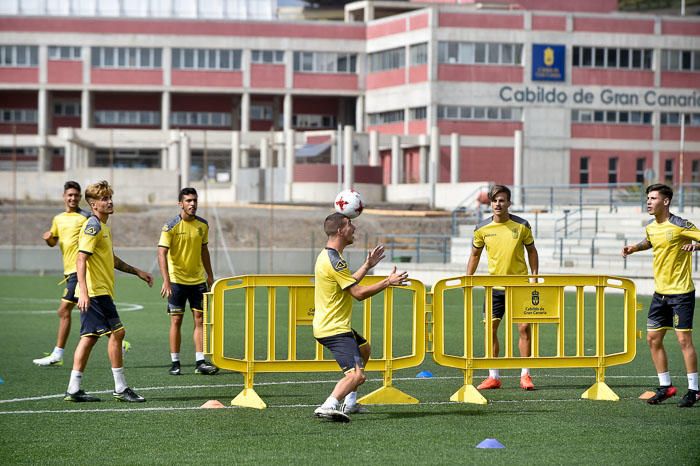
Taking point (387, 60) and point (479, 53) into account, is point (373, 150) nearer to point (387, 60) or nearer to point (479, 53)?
point (479, 53)

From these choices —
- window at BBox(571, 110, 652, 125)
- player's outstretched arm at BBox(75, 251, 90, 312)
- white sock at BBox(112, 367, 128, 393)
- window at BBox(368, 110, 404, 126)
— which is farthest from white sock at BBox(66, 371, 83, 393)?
window at BBox(368, 110, 404, 126)

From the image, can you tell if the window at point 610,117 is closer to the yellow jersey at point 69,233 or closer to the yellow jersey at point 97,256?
the yellow jersey at point 69,233

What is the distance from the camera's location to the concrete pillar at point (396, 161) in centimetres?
6921

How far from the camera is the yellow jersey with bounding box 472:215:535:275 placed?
40.3 feet

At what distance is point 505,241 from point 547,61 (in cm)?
6294

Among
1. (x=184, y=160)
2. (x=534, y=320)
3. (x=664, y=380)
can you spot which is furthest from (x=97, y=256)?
(x=184, y=160)

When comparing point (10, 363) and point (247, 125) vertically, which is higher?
point (247, 125)

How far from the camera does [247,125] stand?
79.1m

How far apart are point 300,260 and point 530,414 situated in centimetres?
2772

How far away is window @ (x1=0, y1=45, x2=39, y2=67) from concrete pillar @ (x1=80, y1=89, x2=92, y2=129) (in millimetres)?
3527

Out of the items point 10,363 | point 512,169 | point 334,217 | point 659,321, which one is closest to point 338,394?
point 334,217

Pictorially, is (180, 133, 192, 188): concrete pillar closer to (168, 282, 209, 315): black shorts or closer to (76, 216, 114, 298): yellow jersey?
(168, 282, 209, 315): black shorts

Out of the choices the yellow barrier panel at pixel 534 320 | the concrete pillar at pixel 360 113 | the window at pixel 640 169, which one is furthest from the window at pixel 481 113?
the yellow barrier panel at pixel 534 320

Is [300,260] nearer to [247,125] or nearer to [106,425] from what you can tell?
[106,425]
